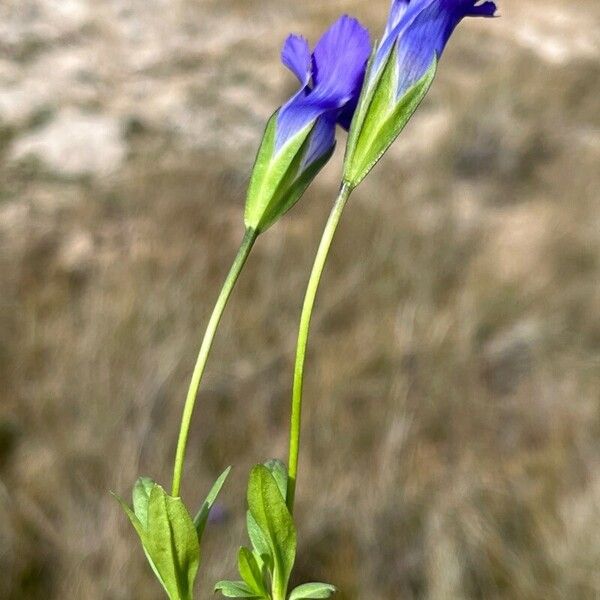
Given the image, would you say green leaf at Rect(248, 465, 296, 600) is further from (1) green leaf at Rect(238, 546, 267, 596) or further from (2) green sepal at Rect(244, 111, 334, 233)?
(2) green sepal at Rect(244, 111, 334, 233)

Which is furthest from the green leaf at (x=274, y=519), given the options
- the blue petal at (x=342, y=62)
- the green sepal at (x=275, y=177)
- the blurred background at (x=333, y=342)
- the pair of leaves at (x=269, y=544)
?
the blurred background at (x=333, y=342)

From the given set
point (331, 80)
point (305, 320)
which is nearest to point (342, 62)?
point (331, 80)

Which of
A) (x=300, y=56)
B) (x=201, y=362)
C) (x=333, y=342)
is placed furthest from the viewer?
(x=333, y=342)

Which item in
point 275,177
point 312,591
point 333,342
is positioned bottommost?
point 312,591

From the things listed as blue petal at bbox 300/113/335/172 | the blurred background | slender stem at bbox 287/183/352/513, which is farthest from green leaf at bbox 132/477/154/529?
the blurred background

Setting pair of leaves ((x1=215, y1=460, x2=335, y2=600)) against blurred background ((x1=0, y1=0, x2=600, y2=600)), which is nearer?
pair of leaves ((x1=215, y1=460, x2=335, y2=600))

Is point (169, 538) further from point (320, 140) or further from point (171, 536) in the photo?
point (320, 140)
